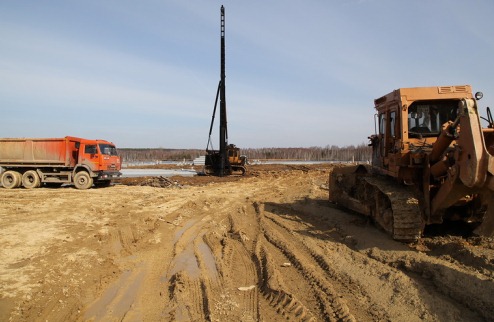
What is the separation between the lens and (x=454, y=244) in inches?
262

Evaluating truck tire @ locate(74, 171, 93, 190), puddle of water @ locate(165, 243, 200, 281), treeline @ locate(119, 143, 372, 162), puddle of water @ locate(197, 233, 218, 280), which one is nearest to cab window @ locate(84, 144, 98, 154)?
truck tire @ locate(74, 171, 93, 190)

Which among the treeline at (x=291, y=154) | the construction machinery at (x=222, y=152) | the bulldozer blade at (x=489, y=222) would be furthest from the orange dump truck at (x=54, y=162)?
the treeline at (x=291, y=154)

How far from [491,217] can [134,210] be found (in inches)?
409

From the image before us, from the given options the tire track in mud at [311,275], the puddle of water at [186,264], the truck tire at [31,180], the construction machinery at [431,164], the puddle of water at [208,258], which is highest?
the construction machinery at [431,164]

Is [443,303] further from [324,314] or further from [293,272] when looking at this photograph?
[293,272]

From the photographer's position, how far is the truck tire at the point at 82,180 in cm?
1991

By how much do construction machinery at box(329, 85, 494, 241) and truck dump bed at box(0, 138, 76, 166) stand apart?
16.3 metres

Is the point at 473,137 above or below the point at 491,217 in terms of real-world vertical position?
above

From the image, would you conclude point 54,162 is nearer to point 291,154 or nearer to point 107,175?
point 107,175

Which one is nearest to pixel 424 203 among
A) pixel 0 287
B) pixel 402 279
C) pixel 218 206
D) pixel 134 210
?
pixel 402 279

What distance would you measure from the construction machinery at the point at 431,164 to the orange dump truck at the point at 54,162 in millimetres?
15299

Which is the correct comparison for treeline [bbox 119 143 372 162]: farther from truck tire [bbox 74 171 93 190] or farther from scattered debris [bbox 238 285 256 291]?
scattered debris [bbox 238 285 256 291]

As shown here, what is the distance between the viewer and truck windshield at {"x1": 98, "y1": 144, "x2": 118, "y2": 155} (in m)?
20.4

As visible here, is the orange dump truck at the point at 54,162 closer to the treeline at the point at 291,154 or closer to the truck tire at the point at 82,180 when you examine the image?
the truck tire at the point at 82,180
